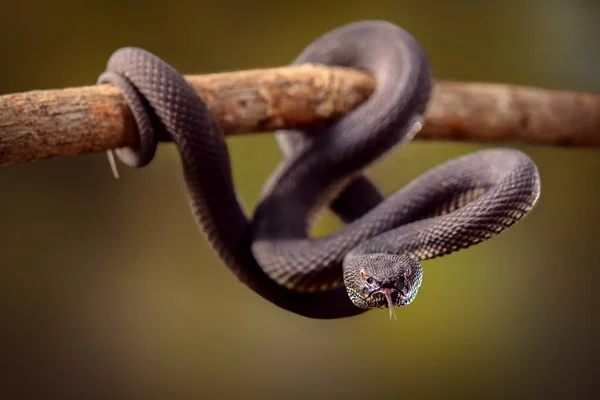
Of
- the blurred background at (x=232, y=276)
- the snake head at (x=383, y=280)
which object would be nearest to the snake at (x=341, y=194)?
the snake head at (x=383, y=280)

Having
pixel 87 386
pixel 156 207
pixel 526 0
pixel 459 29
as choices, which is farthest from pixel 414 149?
pixel 87 386

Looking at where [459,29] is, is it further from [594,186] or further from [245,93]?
[245,93]

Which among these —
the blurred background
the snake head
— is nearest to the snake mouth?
the snake head

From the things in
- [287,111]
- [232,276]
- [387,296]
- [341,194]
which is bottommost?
[387,296]

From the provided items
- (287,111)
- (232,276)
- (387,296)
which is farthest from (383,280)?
(232,276)

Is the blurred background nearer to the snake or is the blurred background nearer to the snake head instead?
the snake

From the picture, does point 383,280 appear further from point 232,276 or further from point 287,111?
point 232,276

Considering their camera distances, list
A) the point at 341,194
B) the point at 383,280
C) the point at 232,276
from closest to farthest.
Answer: the point at 383,280 → the point at 341,194 → the point at 232,276
